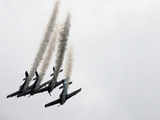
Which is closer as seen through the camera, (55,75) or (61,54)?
(61,54)

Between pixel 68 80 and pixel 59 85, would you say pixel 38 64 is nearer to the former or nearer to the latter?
pixel 68 80

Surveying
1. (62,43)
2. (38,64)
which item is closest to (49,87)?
(38,64)

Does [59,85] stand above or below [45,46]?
below

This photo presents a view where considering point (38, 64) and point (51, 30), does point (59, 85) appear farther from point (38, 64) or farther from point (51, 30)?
point (51, 30)

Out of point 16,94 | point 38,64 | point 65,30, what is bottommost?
point 16,94

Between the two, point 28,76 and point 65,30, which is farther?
point 28,76

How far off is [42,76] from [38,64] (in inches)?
126

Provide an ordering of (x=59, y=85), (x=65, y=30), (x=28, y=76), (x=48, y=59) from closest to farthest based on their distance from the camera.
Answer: (x=65, y=30) → (x=48, y=59) → (x=28, y=76) → (x=59, y=85)

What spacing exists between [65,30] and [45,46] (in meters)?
5.50

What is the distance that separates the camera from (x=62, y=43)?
81.6 metres

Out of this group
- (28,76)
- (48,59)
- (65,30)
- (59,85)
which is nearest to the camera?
(65,30)

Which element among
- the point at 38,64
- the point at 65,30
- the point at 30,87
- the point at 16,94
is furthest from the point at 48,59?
the point at 16,94

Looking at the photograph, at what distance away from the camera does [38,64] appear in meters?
86.3

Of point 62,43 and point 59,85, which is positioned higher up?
point 62,43
